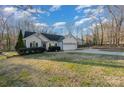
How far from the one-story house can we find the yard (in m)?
0.14

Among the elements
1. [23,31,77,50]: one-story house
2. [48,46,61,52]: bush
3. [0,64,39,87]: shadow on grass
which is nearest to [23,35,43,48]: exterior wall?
[23,31,77,50]: one-story house

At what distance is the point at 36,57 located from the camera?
12.2ft

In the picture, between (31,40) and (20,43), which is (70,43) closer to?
(31,40)

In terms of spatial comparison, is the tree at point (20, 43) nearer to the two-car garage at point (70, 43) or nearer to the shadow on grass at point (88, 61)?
the shadow on grass at point (88, 61)

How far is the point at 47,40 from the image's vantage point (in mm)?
3750

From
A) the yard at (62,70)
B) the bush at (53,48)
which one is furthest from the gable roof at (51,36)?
the yard at (62,70)

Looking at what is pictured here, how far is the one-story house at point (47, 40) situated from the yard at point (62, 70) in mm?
136

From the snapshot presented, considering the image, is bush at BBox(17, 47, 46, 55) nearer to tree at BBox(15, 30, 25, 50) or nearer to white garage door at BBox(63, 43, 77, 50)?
tree at BBox(15, 30, 25, 50)

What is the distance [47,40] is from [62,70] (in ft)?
1.90

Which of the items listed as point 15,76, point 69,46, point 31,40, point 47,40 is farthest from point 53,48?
point 15,76

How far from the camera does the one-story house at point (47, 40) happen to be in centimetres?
373

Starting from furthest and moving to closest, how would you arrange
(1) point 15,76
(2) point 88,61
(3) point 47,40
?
(3) point 47,40
(2) point 88,61
(1) point 15,76

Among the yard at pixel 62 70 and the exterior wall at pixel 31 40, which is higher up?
the exterior wall at pixel 31 40
